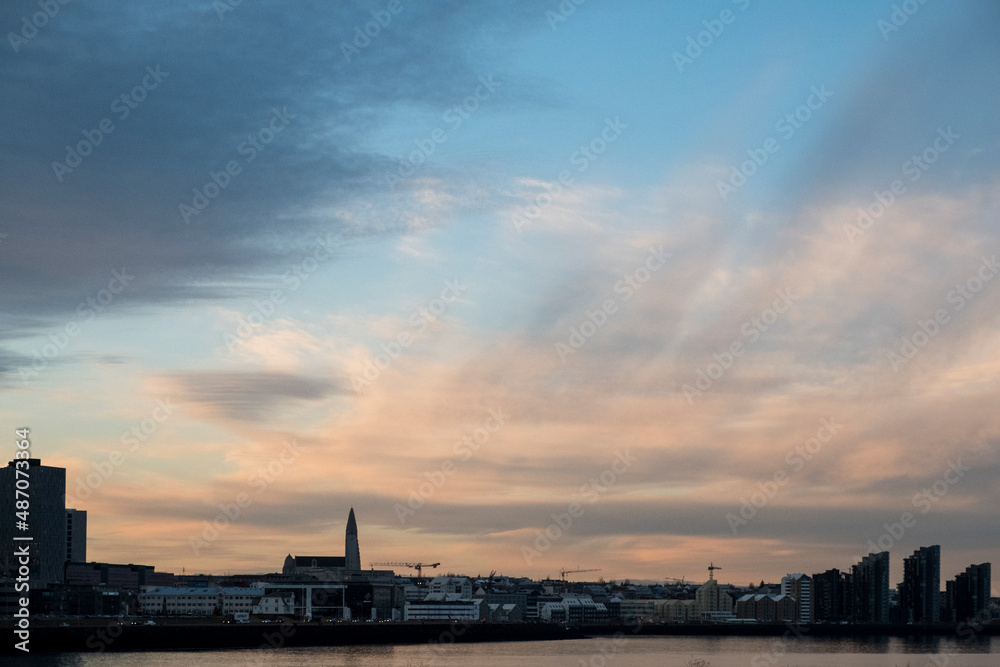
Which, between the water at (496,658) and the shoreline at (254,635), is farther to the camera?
the shoreline at (254,635)

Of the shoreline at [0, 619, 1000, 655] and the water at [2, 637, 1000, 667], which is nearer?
the water at [2, 637, 1000, 667]

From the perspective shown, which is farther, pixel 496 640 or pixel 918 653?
pixel 496 640

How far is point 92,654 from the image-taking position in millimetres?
114062

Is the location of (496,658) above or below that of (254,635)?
above

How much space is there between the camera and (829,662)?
118 m

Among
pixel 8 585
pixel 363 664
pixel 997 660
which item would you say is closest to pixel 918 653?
pixel 997 660

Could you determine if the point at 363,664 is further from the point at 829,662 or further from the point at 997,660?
the point at 997,660

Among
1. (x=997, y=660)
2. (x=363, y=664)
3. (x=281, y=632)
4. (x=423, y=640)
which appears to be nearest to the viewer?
(x=363, y=664)

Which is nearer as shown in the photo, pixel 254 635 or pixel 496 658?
pixel 496 658

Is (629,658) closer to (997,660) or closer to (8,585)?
(997,660)

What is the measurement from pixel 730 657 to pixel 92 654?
225ft

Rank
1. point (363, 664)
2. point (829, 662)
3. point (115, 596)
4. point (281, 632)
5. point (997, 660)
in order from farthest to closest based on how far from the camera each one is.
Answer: point (115, 596), point (281, 632), point (997, 660), point (829, 662), point (363, 664)

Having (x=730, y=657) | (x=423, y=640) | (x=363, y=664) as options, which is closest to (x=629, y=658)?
(x=730, y=657)

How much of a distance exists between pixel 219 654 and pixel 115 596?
84.4 metres
